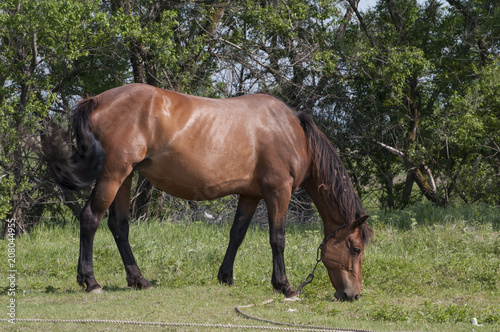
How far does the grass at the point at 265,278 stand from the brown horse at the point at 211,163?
401 millimetres

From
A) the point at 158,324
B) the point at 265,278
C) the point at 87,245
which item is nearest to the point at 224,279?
the point at 265,278

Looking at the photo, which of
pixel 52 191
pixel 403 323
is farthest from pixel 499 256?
pixel 52 191

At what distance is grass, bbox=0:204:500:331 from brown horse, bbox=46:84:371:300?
0.40m

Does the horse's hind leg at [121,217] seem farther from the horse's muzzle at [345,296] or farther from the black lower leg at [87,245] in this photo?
the horse's muzzle at [345,296]

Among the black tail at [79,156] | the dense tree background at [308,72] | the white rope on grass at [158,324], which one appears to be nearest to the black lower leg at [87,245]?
the black tail at [79,156]

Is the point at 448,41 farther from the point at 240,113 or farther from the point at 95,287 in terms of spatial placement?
the point at 95,287

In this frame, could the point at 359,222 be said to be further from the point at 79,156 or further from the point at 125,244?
the point at 79,156

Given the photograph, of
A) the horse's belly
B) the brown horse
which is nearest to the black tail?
the brown horse

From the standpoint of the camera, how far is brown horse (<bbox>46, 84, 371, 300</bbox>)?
225 inches

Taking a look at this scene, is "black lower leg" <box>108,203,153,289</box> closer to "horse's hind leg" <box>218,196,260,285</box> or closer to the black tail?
the black tail

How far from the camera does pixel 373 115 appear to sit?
1249 centimetres

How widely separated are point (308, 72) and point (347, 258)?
252 inches

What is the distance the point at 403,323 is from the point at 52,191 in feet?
23.7

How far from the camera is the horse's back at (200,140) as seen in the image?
575cm
